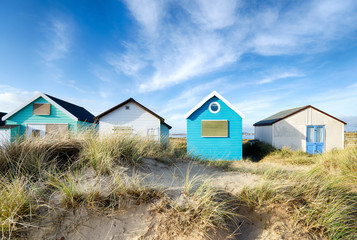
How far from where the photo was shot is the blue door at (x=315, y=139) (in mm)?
14555

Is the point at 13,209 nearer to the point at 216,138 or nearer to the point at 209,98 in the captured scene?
the point at 216,138

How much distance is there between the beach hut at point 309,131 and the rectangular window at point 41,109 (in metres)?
20.8

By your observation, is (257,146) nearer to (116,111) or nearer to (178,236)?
(116,111)

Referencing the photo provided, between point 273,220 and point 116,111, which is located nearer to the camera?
point 273,220

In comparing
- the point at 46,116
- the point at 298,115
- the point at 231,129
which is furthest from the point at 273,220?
the point at 46,116

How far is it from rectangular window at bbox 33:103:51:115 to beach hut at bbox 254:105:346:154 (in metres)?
20.8

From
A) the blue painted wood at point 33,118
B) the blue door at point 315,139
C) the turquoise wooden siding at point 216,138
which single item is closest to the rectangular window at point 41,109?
the blue painted wood at point 33,118

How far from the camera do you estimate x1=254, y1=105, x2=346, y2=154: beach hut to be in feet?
47.9

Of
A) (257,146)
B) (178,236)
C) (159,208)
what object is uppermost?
(159,208)

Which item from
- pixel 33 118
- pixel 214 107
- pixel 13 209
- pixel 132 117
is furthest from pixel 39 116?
pixel 13 209

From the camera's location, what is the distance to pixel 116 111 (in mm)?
14742

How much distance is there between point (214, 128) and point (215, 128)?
2.9 inches

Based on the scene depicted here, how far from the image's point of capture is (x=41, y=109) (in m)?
14.8

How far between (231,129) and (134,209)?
428 inches
